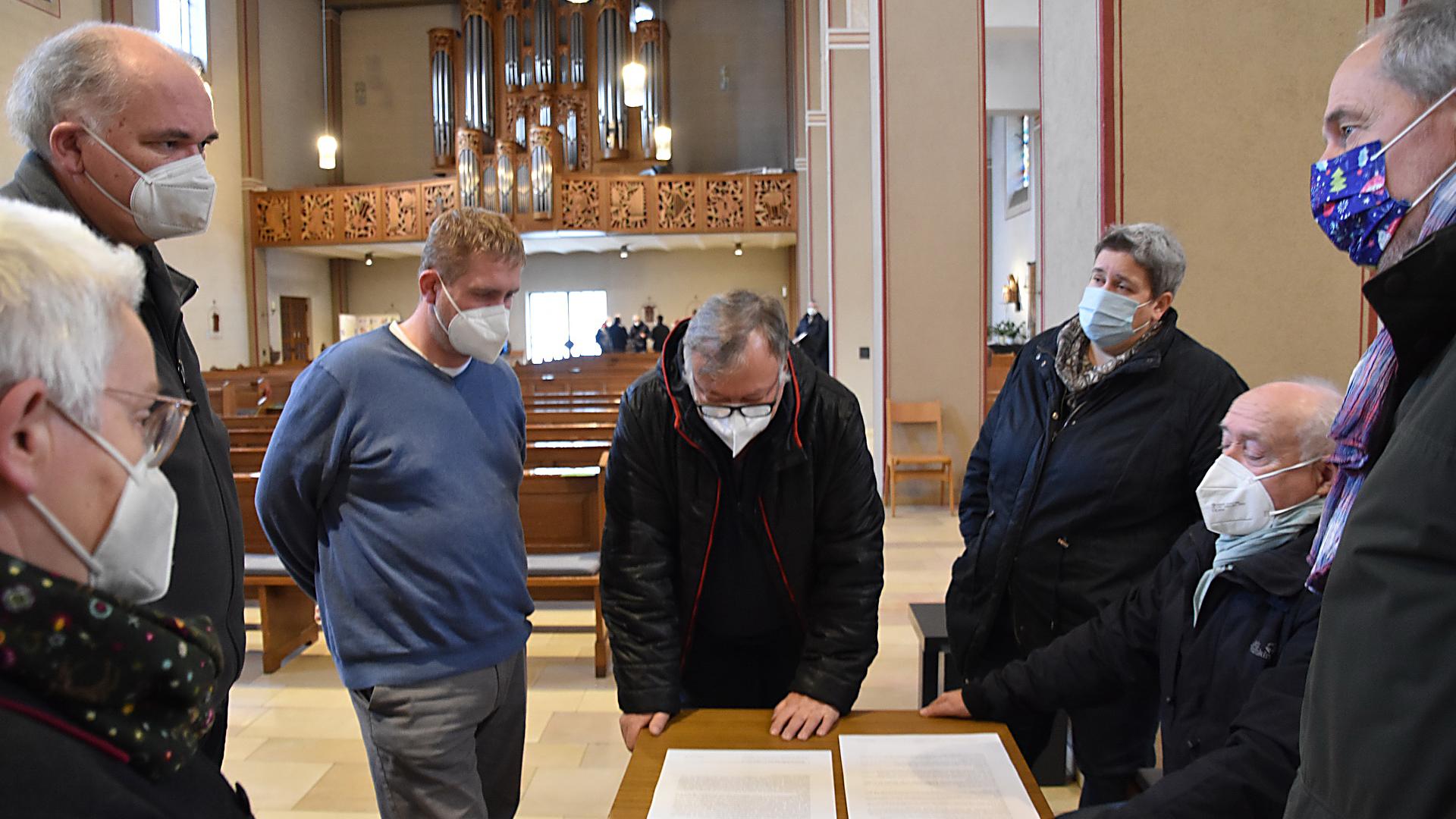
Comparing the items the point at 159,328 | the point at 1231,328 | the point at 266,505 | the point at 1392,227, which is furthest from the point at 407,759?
the point at 1231,328

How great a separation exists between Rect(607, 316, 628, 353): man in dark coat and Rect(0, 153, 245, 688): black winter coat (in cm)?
1391

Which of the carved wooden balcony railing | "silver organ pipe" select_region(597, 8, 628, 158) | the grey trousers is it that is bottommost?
the grey trousers

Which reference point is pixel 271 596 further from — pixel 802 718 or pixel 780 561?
pixel 802 718

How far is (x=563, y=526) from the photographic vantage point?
4480 millimetres

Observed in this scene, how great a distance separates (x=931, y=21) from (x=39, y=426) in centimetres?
757

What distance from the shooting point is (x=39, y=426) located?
2.26ft

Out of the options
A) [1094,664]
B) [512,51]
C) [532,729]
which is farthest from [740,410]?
[512,51]

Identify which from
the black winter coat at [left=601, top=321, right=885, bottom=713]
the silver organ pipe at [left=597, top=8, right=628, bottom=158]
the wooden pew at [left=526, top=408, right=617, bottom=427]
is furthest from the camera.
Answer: the silver organ pipe at [left=597, top=8, right=628, bottom=158]

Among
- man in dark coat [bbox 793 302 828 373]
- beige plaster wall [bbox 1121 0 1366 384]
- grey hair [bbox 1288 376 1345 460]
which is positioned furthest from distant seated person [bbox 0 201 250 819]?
man in dark coat [bbox 793 302 828 373]

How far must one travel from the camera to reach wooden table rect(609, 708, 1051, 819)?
4.94 feet

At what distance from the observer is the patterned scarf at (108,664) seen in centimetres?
65

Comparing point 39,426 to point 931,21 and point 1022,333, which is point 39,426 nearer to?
point 931,21

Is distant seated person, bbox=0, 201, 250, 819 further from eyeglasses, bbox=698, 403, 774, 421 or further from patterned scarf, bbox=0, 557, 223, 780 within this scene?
eyeglasses, bbox=698, 403, 774, 421

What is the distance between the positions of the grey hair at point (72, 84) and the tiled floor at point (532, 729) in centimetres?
231
